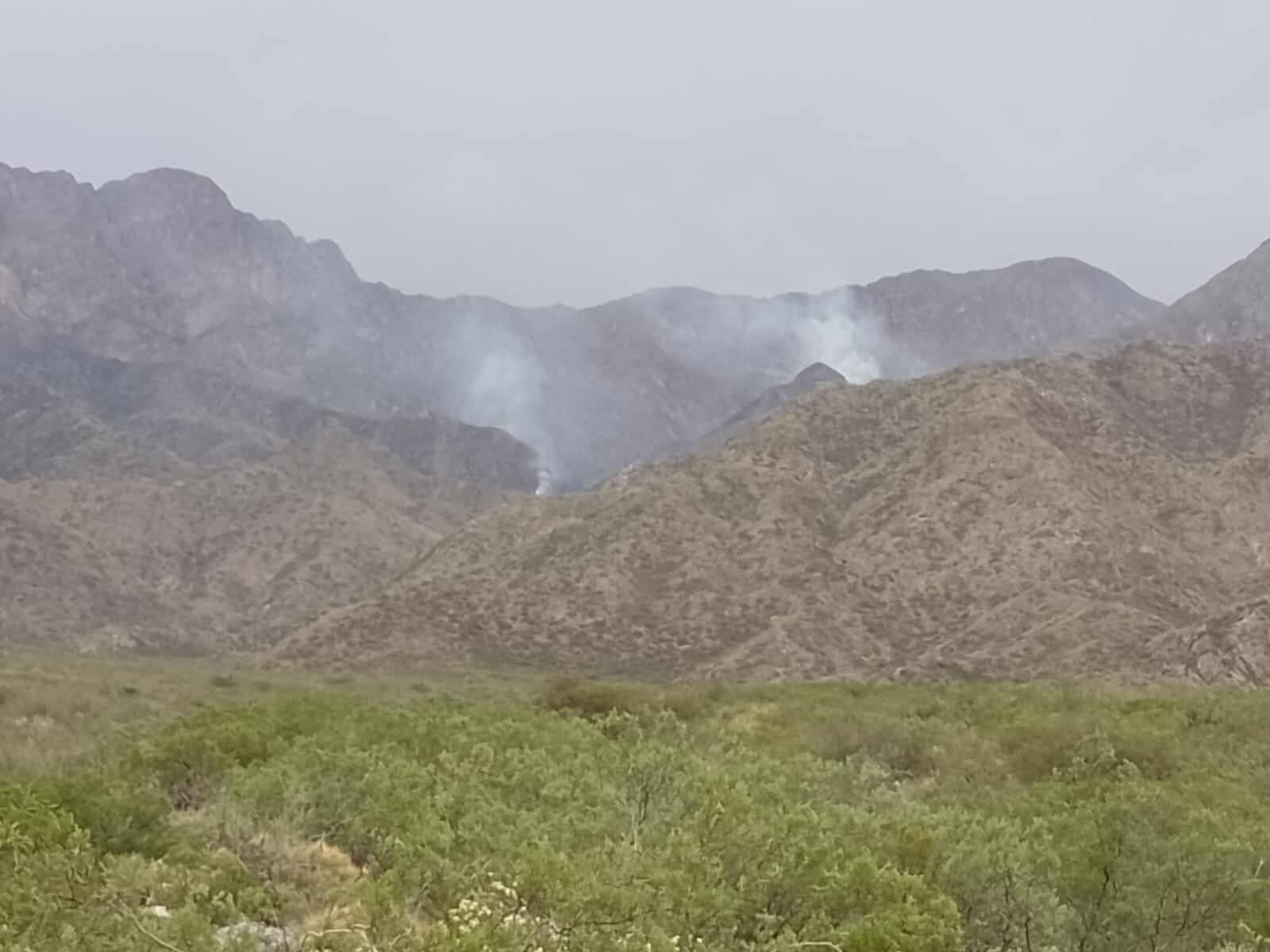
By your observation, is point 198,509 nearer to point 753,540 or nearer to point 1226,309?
point 753,540

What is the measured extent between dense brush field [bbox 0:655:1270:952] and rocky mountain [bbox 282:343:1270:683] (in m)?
30.9

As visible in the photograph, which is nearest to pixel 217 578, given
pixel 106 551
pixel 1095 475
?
pixel 106 551

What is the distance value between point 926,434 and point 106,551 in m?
61.6

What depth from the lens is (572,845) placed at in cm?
1257

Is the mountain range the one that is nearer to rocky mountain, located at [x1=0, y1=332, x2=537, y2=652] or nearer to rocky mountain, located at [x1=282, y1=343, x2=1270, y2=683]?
rocky mountain, located at [x1=282, y1=343, x2=1270, y2=683]

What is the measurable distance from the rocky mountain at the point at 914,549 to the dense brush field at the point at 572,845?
101 feet

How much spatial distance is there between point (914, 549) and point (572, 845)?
5373 cm

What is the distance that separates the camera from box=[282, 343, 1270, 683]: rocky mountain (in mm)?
55750

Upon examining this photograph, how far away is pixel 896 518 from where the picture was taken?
6812 centimetres

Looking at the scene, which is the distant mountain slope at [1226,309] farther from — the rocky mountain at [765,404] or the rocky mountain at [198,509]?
the rocky mountain at [198,509]

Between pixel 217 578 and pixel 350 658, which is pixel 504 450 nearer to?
pixel 217 578

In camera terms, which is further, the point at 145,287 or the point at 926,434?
the point at 145,287

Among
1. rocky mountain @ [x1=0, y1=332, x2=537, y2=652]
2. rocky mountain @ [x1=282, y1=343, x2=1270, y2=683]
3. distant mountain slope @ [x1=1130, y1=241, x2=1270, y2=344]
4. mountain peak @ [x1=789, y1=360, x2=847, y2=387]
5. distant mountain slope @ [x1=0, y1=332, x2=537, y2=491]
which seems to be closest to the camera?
rocky mountain @ [x1=282, y1=343, x2=1270, y2=683]

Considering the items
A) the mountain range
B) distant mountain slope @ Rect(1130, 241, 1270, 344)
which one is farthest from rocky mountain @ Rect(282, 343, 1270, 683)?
distant mountain slope @ Rect(1130, 241, 1270, 344)
